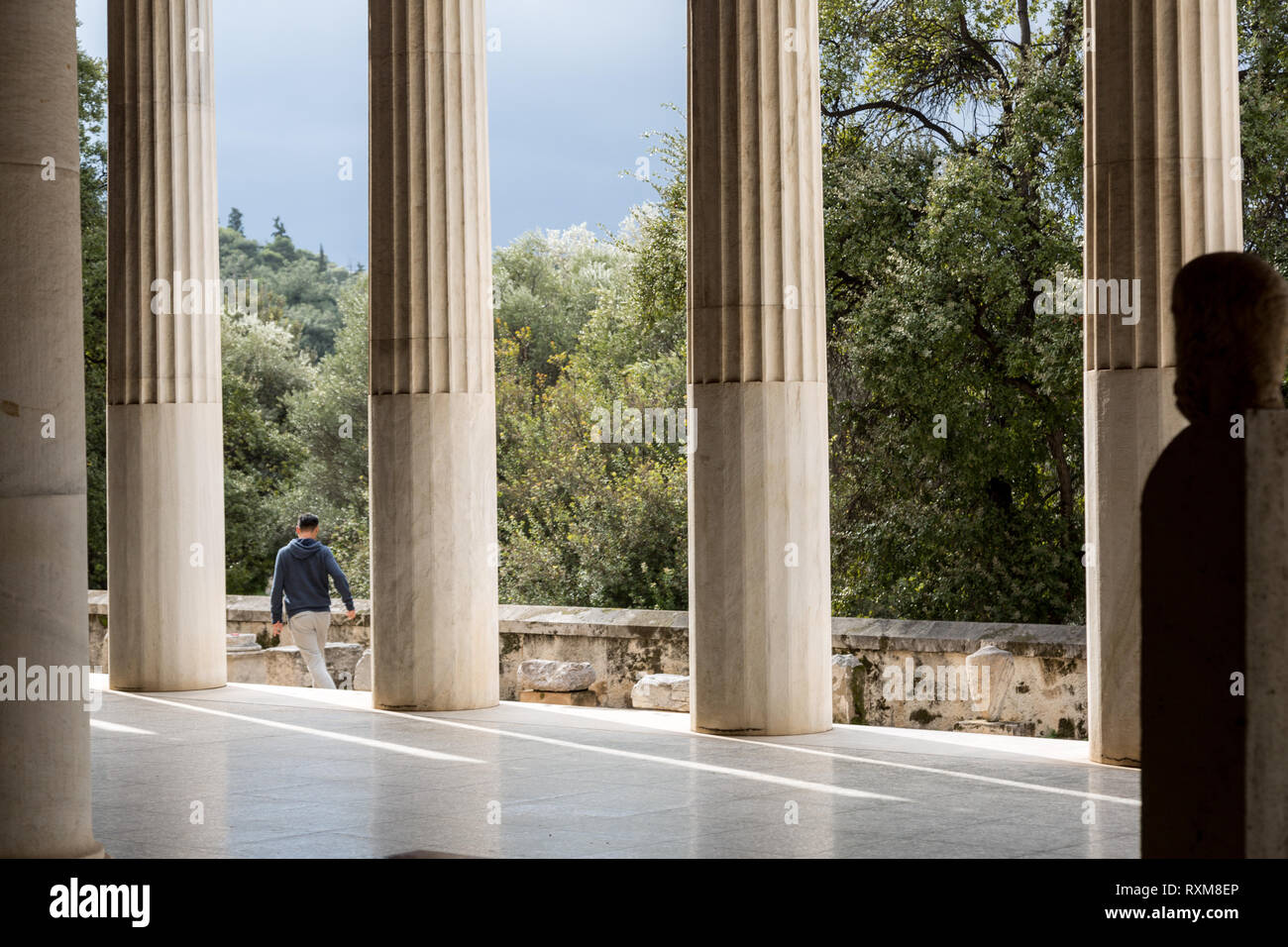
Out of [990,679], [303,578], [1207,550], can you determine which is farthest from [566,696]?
[1207,550]

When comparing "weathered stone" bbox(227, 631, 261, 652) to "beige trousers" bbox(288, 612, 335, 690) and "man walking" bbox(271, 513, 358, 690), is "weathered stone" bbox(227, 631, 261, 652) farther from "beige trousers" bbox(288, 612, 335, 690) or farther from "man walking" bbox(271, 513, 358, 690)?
"man walking" bbox(271, 513, 358, 690)

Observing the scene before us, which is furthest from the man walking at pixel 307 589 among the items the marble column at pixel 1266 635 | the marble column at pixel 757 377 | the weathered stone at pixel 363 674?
the marble column at pixel 1266 635

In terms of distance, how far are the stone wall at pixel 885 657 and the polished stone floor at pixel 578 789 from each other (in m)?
4.70

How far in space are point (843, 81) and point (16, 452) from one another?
4500 centimetres

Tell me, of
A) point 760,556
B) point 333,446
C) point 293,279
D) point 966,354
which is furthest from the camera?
point 293,279

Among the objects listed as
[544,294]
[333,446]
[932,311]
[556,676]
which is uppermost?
[544,294]

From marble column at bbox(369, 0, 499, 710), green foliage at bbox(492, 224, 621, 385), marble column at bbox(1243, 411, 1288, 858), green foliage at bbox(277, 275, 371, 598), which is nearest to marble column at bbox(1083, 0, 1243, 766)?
marble column at bbox(369, 0, 499, 710)

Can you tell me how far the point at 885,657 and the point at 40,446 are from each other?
20.7m

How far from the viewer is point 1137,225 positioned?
23469mm

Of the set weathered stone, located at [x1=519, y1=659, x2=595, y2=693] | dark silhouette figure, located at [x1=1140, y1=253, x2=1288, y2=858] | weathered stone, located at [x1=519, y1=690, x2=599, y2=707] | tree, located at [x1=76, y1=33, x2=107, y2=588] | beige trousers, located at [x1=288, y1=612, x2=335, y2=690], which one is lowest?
weathered stone, located at [x1=519, y1=690, x2=599, y2=707]

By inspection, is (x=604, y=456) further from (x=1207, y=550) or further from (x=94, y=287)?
(x=1207, y=550)

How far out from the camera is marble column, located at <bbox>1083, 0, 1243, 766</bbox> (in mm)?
23344

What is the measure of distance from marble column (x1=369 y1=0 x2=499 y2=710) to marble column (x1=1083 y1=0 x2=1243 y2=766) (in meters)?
11.5
